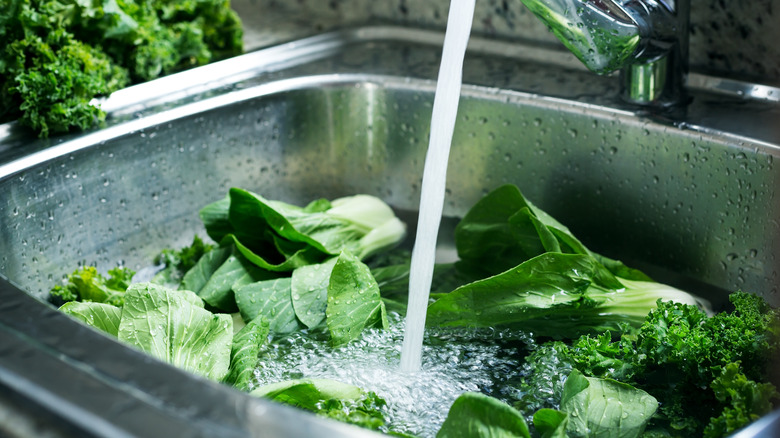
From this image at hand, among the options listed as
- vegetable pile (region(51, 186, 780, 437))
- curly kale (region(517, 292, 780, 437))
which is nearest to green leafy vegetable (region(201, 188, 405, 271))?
vegetable pile (region(51, 186, 780, 437))

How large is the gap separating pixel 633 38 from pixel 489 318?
446 mm

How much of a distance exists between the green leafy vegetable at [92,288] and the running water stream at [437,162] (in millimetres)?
420

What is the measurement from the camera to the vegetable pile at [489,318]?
86cm

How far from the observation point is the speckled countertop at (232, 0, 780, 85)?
4.35 feet

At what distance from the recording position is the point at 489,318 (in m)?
1.04

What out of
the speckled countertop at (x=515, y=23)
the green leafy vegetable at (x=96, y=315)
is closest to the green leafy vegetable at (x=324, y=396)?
the green leafy vegetable at (x=96, y=315)

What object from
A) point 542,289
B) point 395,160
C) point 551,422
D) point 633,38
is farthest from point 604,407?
point 395,160

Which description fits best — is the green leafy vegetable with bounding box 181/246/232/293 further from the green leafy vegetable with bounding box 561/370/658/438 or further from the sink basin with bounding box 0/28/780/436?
the green leafy vegetable with bounding box 561/370/658/438

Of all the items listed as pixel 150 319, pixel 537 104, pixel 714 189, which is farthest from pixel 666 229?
pixel 150 319

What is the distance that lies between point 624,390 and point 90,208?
83 cm

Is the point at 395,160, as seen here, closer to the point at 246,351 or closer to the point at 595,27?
the point at 595,27

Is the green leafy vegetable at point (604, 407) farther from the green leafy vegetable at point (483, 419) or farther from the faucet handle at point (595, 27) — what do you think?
the faucet handle at point (595, 27)

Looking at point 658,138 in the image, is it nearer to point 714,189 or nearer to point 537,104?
point 714,189

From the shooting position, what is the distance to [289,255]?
1.22 metres
